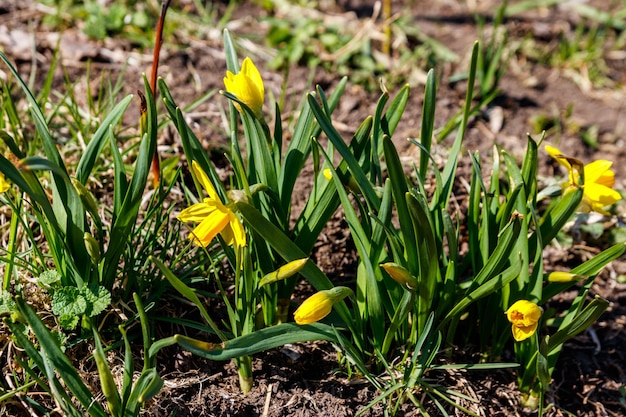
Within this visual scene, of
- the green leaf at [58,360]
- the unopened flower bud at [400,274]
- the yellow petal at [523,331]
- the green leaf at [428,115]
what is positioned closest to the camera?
the green leaf at [58,360]

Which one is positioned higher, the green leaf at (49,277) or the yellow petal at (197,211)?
the yellow petal at (197,211)

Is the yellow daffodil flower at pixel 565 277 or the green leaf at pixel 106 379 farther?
the yellow daffodil flower at pixel 565 277

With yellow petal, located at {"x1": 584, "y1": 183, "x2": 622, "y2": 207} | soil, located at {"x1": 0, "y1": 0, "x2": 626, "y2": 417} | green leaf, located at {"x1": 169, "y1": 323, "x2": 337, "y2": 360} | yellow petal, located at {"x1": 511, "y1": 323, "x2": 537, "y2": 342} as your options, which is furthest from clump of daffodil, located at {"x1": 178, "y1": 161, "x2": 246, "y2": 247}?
yellow petal, located at {"x1": 584, "y1": 183, "x2": 622, "y2": 207}

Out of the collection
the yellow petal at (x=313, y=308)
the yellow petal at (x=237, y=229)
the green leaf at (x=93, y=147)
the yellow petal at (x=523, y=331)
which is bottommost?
the yellow petal at (x=523, y=331)

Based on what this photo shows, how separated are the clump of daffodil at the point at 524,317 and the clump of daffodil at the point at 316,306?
457 mm

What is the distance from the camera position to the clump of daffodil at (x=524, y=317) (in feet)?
5.72

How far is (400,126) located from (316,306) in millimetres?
1783

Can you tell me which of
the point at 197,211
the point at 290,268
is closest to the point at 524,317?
the point at 290,268

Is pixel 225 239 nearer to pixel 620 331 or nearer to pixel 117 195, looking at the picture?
pixel 117 195

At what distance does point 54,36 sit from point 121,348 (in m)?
2.09

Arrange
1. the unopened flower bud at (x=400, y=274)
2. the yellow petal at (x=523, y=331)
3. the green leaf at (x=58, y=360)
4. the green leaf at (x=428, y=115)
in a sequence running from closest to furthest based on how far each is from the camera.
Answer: the green leaf at (x=58, y=360)
the unopened flower bud at (x=400, y=274)
the yellow petal at (x=523, y=331)
the green leaf at (x=428, y=115)

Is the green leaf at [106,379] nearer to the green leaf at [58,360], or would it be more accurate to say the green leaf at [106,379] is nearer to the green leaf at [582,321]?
the green leaf at [58,360]

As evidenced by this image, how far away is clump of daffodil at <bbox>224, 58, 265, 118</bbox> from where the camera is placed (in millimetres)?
1824

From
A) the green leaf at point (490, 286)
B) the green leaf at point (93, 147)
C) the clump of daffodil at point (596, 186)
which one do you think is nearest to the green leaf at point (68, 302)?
the green leaf at point (93, 147)
